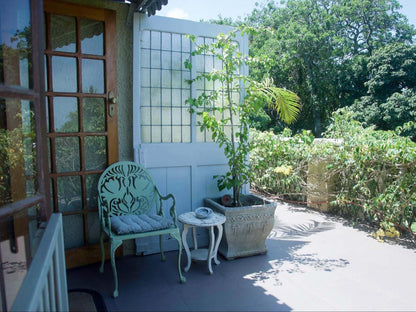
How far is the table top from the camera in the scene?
292cm

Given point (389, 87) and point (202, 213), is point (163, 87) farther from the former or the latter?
point (389, 87)

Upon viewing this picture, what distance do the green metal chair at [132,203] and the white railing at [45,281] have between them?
101 cm

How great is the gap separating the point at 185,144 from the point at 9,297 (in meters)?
2.11

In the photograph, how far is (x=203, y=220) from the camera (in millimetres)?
3008

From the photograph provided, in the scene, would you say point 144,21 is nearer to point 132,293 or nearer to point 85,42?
point 85,42

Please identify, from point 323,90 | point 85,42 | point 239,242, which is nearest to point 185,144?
point 239,242

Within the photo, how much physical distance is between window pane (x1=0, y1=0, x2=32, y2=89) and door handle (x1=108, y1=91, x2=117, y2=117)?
1.37 metres

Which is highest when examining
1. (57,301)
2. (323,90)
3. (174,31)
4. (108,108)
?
(323,90)

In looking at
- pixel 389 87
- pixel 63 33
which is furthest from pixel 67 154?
pixel 389 87

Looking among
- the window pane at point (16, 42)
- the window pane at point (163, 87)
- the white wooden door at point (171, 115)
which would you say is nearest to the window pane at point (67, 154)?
the white wooden door at point (171, 115)

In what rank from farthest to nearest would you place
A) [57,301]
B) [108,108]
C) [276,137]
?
[276,137] → [108,108] → [57,301]

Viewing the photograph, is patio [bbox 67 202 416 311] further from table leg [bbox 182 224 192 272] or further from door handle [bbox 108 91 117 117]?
door handle [bbox 108 91 117 117]

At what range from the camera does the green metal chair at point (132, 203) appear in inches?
109

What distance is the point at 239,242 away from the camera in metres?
3.29
